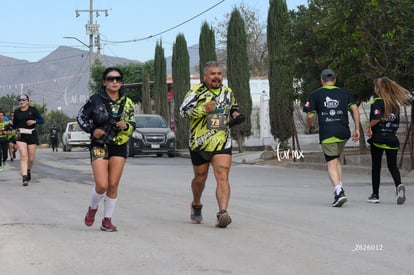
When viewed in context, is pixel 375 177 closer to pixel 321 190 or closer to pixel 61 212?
pixel 321 190

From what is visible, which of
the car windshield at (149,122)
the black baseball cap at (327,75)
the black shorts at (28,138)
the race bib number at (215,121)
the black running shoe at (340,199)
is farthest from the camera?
the car windshield at (149,122)

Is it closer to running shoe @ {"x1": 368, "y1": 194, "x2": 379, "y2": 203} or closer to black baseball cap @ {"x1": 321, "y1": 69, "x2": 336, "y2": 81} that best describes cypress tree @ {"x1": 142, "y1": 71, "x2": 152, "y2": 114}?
running shoe @ {"x1": 368, "y1": 194, "x2": 379, "y2": 203}

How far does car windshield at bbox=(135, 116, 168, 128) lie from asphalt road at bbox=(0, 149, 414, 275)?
19702mm

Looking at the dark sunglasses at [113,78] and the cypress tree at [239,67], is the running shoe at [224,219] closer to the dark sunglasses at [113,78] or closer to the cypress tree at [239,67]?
the dark sunglasses at [113,78]

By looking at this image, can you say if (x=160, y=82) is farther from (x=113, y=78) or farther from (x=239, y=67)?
(x=113, y=78)

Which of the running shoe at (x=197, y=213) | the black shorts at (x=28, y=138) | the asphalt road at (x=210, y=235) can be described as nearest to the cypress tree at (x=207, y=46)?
the black shorts at (x=28, y=138)

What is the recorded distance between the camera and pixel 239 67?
34031mm

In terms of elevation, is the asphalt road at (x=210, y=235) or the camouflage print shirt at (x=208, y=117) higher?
Result: the camouflage print shirt at (x=208, y=117)

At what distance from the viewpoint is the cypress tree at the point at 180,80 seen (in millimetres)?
41625

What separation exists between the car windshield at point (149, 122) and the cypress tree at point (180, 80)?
18.7ft

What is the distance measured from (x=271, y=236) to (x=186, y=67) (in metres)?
34.2

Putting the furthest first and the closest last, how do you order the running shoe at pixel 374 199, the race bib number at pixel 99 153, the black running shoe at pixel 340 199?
the running shoe at pixel 374 199 < the black running shoe at pixel 340 199 < the race bib number at pixel 99 153

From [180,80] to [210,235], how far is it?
111 ft

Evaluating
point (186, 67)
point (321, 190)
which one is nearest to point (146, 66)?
point (186, 67)
